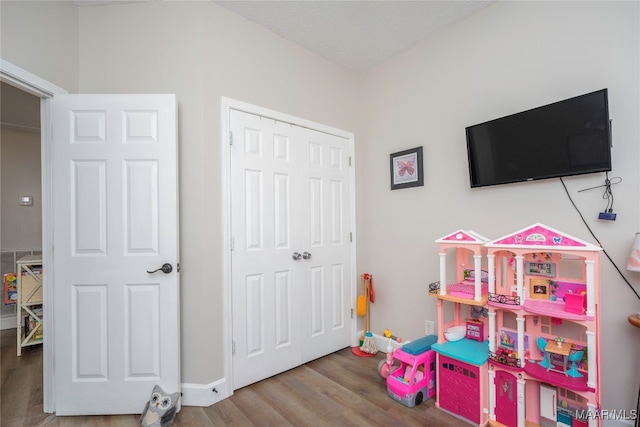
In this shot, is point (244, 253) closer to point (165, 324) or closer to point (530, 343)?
point (165, 324)

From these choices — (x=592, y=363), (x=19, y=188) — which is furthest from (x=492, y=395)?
(x=19, y=188)

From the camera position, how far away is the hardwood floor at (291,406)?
182 cm

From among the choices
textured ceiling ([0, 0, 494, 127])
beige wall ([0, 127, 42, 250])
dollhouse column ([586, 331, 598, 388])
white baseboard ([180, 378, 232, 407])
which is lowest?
white baseboard ([180, 378, 232, 407])

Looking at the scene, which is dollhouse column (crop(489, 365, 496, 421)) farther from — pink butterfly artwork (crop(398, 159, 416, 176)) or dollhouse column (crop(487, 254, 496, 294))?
pink butterfly artwork (crop(398, 159, 416, 176))

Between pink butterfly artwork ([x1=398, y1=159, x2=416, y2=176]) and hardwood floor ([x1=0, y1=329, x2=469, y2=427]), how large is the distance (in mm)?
1751

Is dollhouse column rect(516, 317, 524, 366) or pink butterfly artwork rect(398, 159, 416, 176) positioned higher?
pink butterfly artwork rect(398, 159, 416, 176)

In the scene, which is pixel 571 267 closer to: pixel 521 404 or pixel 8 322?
pixel 521 404

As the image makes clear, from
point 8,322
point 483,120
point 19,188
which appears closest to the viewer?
point 483,120

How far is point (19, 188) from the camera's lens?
376 cm

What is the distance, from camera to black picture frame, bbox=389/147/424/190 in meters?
2.55

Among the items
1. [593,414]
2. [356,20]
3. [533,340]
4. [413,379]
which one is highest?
[356,20]

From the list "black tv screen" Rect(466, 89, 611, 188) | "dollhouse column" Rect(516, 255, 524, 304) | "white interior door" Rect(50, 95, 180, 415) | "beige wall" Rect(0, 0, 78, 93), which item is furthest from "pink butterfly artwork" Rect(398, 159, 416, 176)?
"beige wall" Rect(0, 0, 78, 93)

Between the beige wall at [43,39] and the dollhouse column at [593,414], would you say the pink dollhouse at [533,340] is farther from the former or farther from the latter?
the beige wall at [43,39]

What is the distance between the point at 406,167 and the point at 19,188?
4812 millimetres
